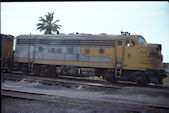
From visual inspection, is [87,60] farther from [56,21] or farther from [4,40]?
[56,21]

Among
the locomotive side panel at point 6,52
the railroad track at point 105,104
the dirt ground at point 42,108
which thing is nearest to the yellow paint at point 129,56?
the railroad track at point 105,104

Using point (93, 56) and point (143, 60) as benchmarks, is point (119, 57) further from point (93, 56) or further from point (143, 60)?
point (93, 56)

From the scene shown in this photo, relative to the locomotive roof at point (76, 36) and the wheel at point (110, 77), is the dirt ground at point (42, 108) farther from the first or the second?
the locomotive roof at point (76, 36)

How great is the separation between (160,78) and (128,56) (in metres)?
2.47

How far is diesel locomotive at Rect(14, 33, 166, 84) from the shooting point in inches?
472

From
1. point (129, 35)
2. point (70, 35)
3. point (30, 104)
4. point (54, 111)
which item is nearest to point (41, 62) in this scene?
point (70, 35)

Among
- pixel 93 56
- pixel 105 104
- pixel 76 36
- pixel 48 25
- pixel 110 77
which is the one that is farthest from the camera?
pixel 48 25

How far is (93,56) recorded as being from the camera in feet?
43.5

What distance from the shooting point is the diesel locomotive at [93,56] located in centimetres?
1198

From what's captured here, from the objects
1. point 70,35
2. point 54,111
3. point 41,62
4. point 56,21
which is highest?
point 56,21

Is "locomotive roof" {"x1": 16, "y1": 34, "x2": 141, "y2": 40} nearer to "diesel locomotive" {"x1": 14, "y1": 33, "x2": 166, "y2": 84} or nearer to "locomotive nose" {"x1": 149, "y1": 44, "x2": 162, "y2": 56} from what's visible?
"diesel locomotive" {"x1": 14, "y1": 33, "x2": 166, "y2": 84}

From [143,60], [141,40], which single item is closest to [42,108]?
[143,60]

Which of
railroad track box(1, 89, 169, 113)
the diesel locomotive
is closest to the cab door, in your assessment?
the diesel locomotive

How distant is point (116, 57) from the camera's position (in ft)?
41.4
